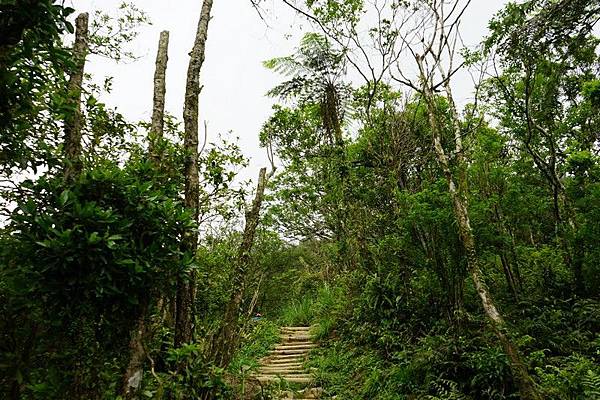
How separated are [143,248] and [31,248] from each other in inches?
22.7

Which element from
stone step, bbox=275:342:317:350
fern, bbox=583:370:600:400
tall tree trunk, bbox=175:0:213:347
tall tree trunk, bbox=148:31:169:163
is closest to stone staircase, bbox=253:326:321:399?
stone step, bbox=275:342:317:350

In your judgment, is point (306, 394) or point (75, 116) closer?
point (75, 116)

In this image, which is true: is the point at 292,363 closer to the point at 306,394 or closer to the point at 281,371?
the point at 281,371

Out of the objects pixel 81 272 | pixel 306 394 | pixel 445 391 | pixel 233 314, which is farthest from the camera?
pixel 306 394

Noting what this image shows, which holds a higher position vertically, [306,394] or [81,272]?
[81,272]

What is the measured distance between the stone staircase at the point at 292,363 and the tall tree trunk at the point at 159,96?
3.41m

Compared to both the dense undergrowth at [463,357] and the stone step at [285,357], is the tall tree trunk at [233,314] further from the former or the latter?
the stone step at [285,357]

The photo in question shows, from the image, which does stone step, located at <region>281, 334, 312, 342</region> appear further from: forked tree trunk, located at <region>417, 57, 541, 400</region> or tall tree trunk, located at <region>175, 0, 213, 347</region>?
tall tree trunk, located at <region>175, 0, 213, 347</region>

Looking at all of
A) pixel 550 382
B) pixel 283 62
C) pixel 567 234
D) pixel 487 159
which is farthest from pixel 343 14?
pixel 550 382

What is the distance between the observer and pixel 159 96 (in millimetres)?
4348

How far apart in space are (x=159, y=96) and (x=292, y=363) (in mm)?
5548

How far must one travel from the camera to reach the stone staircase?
5625mm

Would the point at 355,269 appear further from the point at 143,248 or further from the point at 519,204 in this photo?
the point at 143,248

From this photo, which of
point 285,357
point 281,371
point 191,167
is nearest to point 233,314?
point 191,167
